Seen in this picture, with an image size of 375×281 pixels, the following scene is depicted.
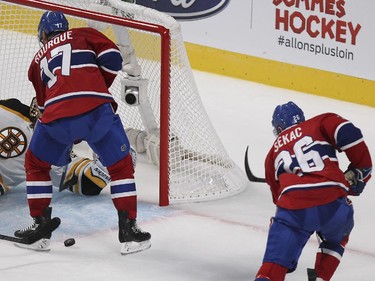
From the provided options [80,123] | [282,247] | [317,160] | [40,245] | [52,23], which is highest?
[52,23]

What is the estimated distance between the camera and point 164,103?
6.09m

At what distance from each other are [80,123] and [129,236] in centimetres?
57

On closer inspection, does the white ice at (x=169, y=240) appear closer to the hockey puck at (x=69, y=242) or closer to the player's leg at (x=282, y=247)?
A: the hockey puck at (x=69, y=242)

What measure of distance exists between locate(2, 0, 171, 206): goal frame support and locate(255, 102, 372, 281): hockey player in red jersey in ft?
4.32

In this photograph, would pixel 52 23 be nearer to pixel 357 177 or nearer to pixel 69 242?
pixel 69 242

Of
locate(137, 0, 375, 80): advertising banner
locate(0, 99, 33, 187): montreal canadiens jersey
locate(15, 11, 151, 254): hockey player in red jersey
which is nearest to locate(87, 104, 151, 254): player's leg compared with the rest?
locate(15, 11, 151, 254): hockey player in red jersey

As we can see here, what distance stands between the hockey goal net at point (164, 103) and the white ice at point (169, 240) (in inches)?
5.0

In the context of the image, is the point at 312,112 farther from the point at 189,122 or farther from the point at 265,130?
the point at 189,122

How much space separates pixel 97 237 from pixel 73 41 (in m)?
0.96

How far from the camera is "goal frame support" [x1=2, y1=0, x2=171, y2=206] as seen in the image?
5934 millimetres

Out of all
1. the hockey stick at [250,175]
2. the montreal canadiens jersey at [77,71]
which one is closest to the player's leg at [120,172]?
the montreal canadiens jersey at [77,71]

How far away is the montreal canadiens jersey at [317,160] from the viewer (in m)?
4.68

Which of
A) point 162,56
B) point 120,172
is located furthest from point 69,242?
point 162,56

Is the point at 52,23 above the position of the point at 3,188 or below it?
above
